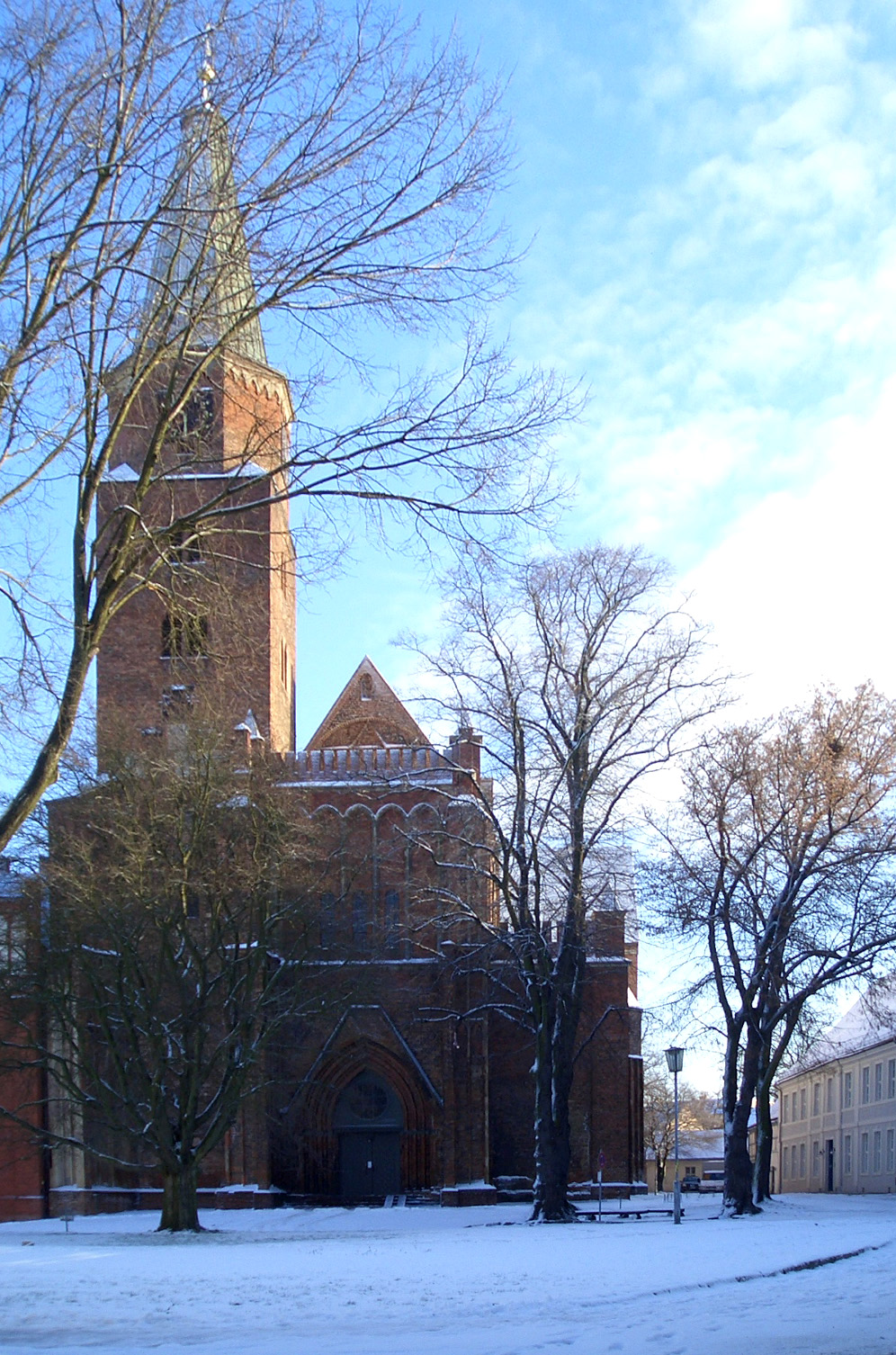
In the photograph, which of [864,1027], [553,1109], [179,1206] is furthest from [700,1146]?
[179,1206]

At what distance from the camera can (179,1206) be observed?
25062 mm

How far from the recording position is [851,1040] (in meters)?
61.5

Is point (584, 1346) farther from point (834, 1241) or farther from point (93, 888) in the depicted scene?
point (93, 888)

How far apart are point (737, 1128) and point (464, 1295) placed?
17.5m

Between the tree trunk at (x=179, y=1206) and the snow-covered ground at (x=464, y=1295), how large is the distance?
3165 millimetres

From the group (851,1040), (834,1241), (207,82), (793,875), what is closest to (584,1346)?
(207,82)

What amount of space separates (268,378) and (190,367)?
96 centimetres

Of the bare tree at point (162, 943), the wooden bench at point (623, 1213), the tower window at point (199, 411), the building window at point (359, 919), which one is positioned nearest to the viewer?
the tower window at point (199, 411)

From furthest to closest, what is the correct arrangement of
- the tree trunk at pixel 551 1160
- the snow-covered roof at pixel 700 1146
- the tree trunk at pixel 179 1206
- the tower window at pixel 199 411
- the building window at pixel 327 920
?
the snow-covered roof at pixel 700 1146 → the building window at pixel 327 920 → the tree trunk at pixel 551 1160 → the tree trunk at pixel 179 1206 → the tower window at pixel 199 411

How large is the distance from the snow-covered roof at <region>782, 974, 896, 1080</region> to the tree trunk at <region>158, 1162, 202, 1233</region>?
517 inches

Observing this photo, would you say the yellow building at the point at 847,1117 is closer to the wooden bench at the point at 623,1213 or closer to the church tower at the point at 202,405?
the wooden bench at the point at 623,1213

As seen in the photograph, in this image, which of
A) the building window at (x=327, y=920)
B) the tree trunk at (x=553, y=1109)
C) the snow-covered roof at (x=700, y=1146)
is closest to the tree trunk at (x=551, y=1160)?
the tree trunk at (x=553, y=1109)

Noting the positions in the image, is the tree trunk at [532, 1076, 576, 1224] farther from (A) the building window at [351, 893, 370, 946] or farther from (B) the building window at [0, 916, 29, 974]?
(B) the building window at [0, 916, 29, 974]

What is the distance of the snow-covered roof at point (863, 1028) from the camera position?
28656mm
